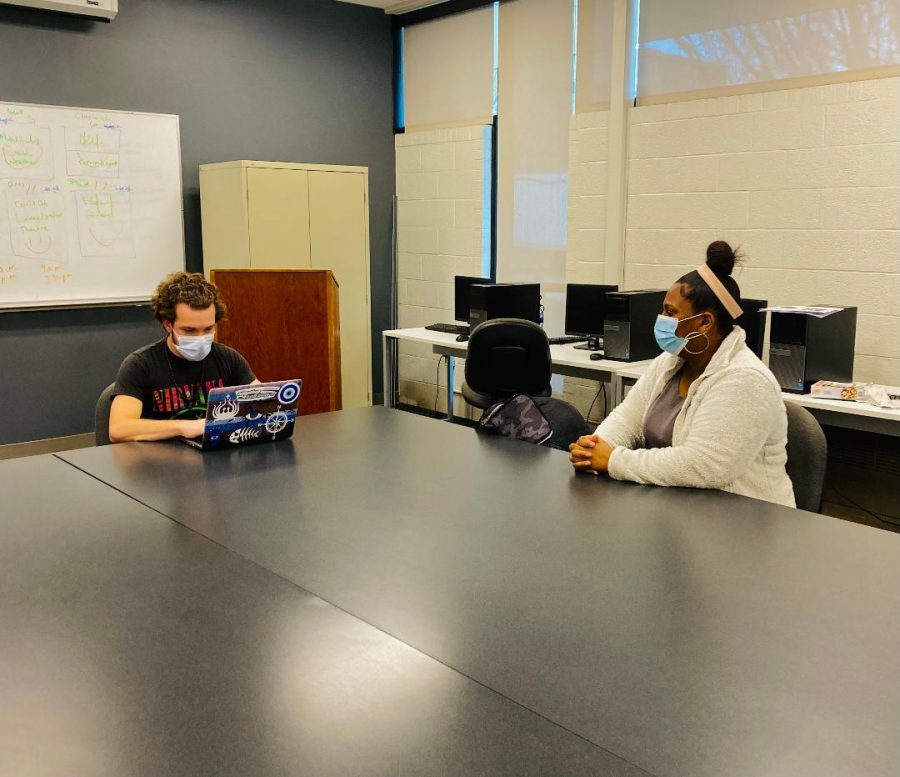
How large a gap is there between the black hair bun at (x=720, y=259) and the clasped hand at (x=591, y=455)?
0.53 m

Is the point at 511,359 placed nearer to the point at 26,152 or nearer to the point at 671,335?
the point at 671,335

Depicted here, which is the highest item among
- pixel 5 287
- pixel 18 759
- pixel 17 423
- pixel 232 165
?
pixel 232 165

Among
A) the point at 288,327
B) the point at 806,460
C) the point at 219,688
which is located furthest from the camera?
the point at 288,327

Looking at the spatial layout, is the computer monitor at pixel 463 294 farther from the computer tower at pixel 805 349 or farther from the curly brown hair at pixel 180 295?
the curly brown hair at pixel 180 295

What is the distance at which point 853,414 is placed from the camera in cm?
322

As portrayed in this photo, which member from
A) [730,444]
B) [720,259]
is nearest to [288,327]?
[720,259]

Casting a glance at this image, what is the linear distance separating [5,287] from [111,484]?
124 inches

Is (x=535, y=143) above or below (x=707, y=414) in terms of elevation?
above

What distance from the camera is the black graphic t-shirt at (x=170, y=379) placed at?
2523mm

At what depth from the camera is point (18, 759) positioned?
3.26ft

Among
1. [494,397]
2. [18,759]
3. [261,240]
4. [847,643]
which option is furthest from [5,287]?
[847,643]

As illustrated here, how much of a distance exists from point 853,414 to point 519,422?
1.42 m

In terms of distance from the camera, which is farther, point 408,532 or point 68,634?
point 408,532

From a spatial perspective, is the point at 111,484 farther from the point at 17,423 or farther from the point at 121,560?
the point at 17,423
